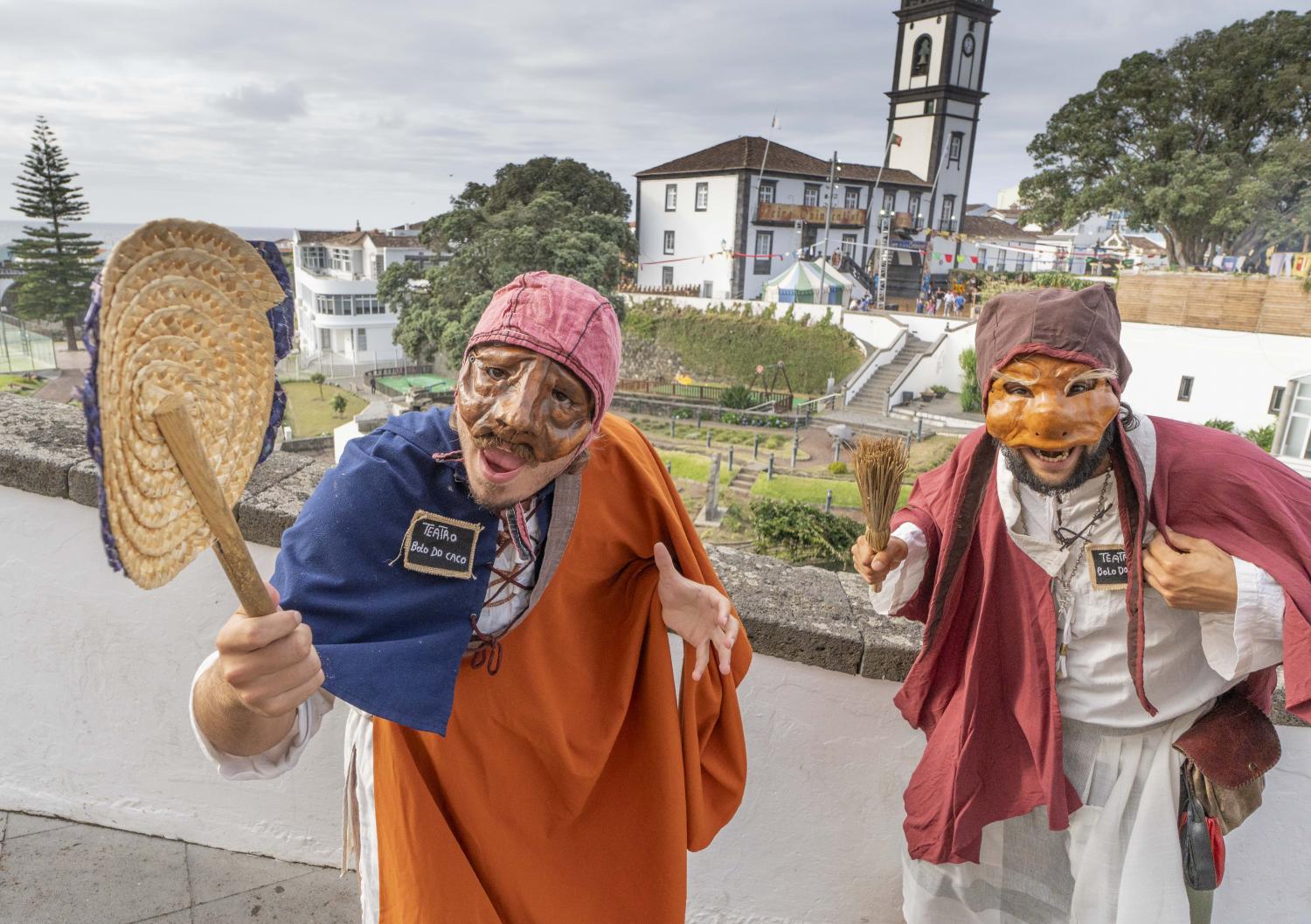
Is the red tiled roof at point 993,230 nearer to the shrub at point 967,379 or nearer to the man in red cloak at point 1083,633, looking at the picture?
the shrub at point 967,379

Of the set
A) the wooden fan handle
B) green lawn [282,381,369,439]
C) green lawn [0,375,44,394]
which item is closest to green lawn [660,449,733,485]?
green lawn [282,381,369,439]

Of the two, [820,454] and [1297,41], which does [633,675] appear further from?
[1297,41]

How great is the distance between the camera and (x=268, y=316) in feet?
3.12

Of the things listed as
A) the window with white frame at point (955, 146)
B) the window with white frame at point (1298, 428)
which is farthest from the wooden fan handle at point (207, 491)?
the window with white frame at point (955, 146)

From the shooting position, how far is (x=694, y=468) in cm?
2286

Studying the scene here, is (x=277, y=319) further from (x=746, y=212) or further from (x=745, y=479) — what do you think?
(x=746, y=212)

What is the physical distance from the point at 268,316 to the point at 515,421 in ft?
1.35

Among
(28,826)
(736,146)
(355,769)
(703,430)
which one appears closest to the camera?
(355,769)

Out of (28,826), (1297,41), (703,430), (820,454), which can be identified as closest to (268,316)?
(28,826)

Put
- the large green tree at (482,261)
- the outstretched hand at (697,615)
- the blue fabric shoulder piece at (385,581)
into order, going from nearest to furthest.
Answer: the blue fabric shoulder piece at (385,581) → the outstretched hand at (697,615) → the large green tree at (482,261)

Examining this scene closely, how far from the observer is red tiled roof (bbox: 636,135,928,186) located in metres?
38.0

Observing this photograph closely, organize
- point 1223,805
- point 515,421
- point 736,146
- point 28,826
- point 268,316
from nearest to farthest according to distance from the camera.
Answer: point 268,316 < point 515,421 < point 1223,805 < point 28,826 < point 736,146

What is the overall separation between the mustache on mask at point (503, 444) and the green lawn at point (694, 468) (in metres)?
20.2

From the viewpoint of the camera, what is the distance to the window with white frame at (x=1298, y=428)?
12.6 m
